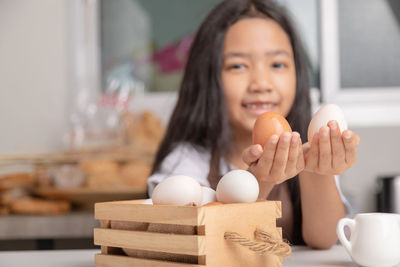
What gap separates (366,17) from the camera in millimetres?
2209

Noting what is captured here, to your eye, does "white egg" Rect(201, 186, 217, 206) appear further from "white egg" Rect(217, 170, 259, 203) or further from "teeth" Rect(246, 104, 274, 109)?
"teeth" Rect(246, 104, 274, 109)

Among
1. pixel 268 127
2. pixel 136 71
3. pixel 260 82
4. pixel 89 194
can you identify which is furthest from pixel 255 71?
pixel 136 71

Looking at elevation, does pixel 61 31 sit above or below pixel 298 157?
above

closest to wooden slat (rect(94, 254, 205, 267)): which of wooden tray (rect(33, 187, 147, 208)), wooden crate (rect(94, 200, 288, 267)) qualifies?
wooden crate (rect(94, 200, 288, 267))

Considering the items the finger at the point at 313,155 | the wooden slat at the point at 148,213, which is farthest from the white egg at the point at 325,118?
the wooden slat at the point at 148,213

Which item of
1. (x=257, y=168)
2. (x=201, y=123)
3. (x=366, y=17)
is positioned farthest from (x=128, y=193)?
(x=366, y=17)

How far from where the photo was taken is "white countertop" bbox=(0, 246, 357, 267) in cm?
70

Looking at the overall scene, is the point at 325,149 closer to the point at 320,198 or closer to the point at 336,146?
the point at 336,146

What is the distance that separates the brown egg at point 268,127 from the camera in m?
0.66

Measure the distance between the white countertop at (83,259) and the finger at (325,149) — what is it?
0.47ft

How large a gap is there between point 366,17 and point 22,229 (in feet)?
5.36

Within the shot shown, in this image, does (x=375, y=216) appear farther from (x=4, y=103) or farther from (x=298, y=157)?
(x=4, y=103)

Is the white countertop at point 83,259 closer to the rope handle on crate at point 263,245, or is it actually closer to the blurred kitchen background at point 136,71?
the rope handle on crate at point 263,245

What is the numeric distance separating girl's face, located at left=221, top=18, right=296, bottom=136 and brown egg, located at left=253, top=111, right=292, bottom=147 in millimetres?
361
